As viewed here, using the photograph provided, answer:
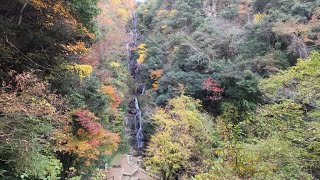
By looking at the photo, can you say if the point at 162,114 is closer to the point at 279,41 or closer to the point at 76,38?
the point at 76,38

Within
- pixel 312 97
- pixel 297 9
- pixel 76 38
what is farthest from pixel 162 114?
pixel 297 9

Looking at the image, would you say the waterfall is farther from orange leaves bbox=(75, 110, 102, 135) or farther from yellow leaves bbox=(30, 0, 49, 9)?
yellow leaves bbox=(30, 0, 49, 9)

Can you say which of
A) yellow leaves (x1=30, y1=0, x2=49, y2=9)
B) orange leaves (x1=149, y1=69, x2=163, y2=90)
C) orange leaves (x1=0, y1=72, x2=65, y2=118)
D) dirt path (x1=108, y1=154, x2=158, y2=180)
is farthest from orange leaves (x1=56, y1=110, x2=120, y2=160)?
orange leaves (x1=149, y1=69, x2=163, y2=90)

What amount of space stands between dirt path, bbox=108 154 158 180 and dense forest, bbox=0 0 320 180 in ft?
1.94

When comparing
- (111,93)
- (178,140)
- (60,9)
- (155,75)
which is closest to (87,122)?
(111,93)

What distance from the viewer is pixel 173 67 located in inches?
869

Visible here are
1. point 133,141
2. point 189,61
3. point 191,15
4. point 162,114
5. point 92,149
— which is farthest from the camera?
point 191,15

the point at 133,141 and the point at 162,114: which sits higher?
the point at 162,114

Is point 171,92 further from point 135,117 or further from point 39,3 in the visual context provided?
point 39,3

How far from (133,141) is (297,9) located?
16324 mm

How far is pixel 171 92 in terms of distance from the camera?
2020cm

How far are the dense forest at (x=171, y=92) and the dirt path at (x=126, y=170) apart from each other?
592mm

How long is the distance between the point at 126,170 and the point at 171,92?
22.2 feet

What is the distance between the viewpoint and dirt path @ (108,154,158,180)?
17.0 m
